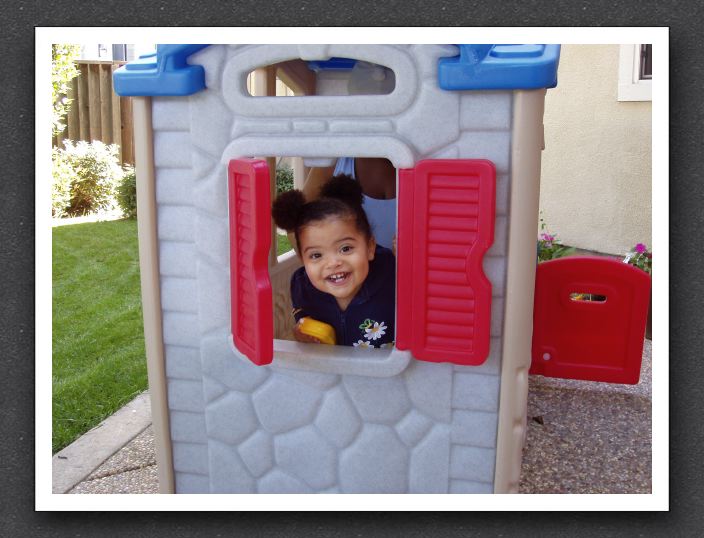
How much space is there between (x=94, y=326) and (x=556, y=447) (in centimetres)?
307

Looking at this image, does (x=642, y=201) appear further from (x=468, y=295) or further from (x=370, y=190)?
(x=468, y=295)

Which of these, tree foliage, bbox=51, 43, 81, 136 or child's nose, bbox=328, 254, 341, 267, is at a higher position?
tree foliage, bbox=51, 43, 81, 136

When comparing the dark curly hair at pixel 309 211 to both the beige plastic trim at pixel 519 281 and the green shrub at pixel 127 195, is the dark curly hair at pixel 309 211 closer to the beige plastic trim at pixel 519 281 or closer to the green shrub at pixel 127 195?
the beige plastic trim at pixel 519 281

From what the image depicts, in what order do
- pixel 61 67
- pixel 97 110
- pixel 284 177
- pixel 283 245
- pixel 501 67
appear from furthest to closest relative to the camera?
pixel 284 177, pixel 97 110, pixel 283 245, pixel 61 67, pixel 501 67

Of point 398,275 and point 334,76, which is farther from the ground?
point 334,76

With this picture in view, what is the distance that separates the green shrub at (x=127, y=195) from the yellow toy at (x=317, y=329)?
5.24 meters

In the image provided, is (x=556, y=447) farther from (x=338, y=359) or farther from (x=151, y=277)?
(x=151, y=277)

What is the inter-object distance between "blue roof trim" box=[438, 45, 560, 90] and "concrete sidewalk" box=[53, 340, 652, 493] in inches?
65.7

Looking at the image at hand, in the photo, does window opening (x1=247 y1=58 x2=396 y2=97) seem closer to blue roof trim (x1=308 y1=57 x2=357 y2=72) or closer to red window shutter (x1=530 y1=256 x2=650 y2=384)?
blue roof trim (x1=308 y1=57 x2=357 y2=72)

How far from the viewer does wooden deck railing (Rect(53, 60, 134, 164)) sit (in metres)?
7.48

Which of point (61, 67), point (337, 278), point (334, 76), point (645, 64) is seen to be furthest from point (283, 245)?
point (337, 278)

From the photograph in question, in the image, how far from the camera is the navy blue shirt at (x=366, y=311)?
240cm

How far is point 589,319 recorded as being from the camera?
254cm

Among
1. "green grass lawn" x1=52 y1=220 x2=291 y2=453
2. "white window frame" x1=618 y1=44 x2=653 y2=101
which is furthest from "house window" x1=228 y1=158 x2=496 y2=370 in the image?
"white window frame" x1=618 y1=44 x2=653 y2=101
